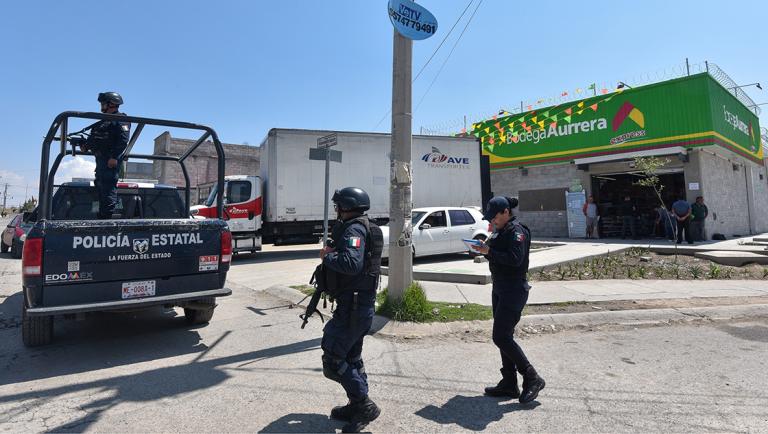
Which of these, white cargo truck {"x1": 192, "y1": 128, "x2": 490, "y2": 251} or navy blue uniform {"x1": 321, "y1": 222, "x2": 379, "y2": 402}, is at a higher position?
white cargo truck {"x1": 192, "y1": 128, "x2": 490, "y2": 251}

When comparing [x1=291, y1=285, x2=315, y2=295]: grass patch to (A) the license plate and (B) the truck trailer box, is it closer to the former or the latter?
(A) the license plate

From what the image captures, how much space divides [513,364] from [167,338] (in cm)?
417

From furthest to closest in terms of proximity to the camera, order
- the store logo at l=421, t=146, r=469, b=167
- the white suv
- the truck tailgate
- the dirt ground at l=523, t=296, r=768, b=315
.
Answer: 1. the store logo at l=421, t=146, r=469, b=167
2. the white suv
3. the dirt ground at l=523, t=296, r=768, b=315
4. the truck tailgate

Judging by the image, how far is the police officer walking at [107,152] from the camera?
5.48 m

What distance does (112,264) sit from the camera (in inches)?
174

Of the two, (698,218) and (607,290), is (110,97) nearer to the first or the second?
(607,290)

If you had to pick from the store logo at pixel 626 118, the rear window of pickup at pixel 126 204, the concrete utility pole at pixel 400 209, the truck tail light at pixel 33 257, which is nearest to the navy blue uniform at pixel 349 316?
the concrete utility pole at pixel 400 209

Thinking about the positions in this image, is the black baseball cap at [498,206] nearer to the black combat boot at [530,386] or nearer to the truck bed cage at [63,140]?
the black combat boot at [530,386]

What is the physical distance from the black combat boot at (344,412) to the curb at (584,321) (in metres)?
2.23

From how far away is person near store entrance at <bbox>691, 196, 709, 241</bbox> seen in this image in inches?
595

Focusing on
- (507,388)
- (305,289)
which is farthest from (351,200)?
(305,289)

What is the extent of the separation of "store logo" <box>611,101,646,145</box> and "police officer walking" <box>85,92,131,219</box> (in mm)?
17543

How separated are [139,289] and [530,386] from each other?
13.4 feet

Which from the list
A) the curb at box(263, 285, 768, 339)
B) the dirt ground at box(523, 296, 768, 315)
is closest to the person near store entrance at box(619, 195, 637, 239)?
the dirt ground at box(523, 296, 768, 315)
